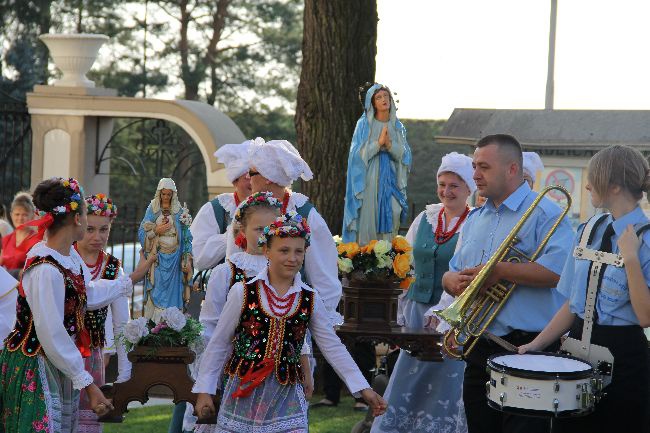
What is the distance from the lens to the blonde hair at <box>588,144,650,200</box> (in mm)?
5109

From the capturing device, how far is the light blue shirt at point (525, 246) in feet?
18.9

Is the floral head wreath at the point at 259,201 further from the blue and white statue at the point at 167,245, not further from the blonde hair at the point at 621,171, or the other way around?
the blue and white statue at the point at 167,245

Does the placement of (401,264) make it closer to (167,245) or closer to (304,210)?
(304,210)

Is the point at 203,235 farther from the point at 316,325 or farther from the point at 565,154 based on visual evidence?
the point at 565,154

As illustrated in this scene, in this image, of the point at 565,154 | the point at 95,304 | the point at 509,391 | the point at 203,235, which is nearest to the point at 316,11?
the point at 565,154

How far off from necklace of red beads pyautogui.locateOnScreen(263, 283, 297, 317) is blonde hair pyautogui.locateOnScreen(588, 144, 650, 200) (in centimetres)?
138

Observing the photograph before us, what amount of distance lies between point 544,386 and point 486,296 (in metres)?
0.88

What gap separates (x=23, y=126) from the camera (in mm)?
15070

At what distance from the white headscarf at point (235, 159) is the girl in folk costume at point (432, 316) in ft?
4.41

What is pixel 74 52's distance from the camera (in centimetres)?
1449

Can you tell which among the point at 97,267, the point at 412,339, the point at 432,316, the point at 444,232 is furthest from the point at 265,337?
the point at 444,232

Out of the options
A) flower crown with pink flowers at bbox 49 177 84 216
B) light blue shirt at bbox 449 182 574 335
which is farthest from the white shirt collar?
light blue shirt at bbox 449 182 574 335

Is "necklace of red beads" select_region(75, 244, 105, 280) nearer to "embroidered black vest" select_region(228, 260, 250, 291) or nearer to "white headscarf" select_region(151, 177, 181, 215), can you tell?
"embroidered black vest" select_region(228, 260, 250, 291)

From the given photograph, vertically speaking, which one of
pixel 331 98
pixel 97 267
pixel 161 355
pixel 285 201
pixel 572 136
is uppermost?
pixel 331 98
